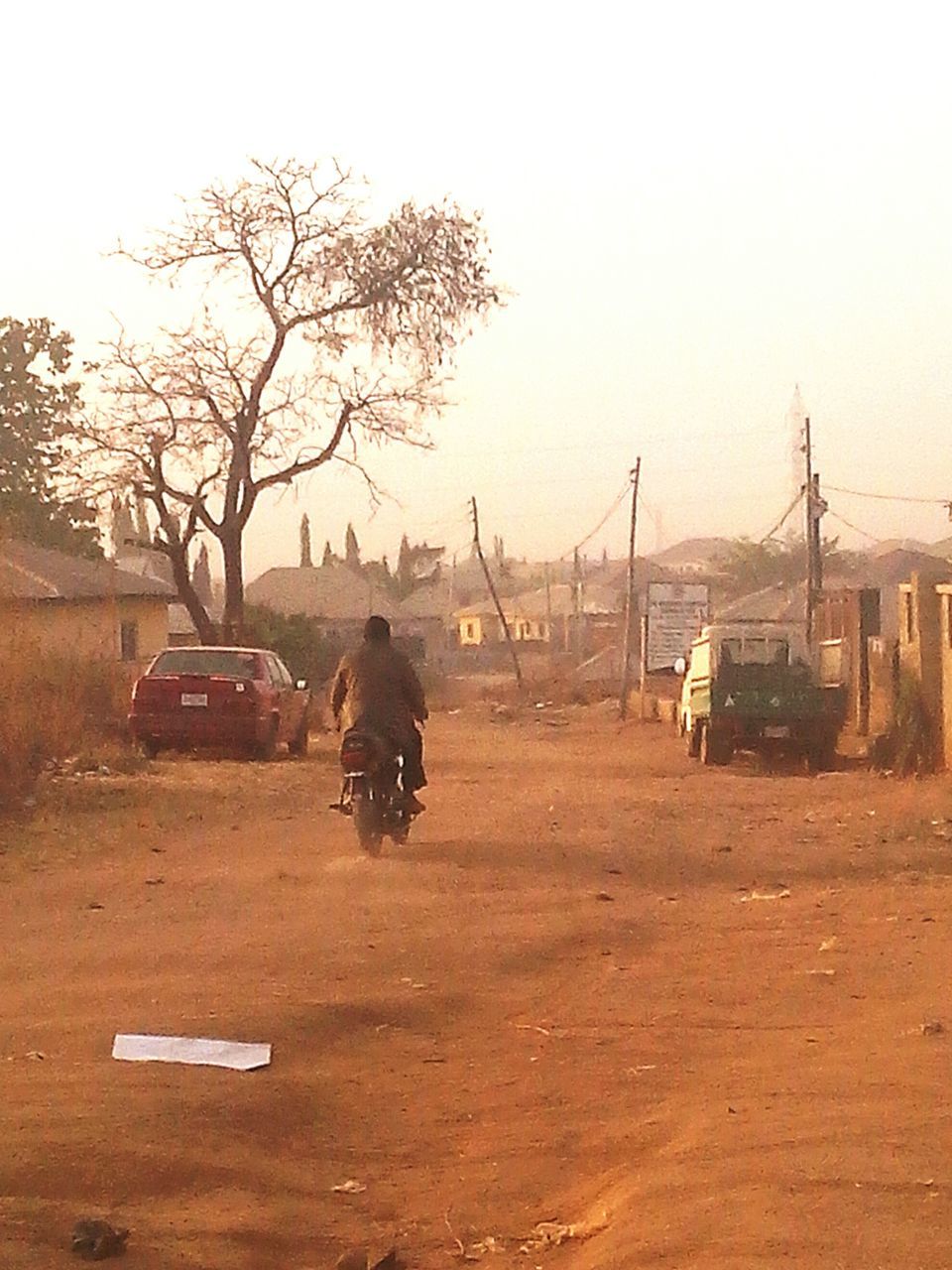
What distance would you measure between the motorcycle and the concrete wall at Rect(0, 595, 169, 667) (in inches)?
247

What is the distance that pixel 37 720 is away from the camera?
1948 centimetres

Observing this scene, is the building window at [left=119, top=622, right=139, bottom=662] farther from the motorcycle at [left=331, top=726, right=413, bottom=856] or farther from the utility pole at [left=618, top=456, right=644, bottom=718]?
the motorcycle at [left=331, top=726, right=413, bottom=856]

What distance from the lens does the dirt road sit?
211 inches

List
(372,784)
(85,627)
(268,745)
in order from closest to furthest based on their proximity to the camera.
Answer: (372,784), (268,745), (85,627)

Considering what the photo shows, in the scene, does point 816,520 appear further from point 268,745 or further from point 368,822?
point 368,822

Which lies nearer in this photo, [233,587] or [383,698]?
[383,698]

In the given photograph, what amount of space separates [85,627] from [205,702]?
31.1ft

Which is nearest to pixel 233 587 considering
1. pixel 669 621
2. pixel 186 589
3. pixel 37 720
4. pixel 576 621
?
pixel 186 589

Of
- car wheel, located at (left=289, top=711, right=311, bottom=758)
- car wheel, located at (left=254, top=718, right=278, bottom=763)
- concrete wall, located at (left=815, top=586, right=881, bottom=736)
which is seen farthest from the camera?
concrete wall, located at (left=815, top=586, right=881, bottom=736)

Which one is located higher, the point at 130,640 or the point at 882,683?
the point at 130,640

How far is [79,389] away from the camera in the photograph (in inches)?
2341

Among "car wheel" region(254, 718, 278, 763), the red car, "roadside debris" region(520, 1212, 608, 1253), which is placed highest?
the red car

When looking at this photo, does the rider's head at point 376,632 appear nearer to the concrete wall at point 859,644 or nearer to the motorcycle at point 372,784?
the motorcycle at point 372,784

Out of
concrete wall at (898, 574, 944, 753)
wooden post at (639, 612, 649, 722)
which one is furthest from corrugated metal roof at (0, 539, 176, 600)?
concrete wall at (898, 574, 944, 753)
